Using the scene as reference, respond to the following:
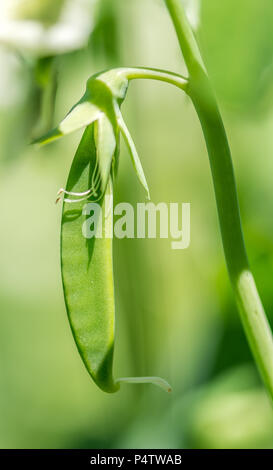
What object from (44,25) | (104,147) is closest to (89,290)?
(104,147)

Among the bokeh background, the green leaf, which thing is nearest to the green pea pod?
the green leaf

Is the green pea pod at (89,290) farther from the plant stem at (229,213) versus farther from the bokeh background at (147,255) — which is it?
the bokeh background at (147,255)

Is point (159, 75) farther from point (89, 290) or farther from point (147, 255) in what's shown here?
point (147, 255)

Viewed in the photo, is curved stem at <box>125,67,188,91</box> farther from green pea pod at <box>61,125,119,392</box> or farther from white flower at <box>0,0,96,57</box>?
white flower at <box>0,0,96,57</box>

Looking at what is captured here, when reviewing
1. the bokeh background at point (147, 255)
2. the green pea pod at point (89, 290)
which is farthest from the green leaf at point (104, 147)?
the bokeh background at point (147, 255)

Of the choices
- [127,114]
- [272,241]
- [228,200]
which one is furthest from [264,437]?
[127,114]

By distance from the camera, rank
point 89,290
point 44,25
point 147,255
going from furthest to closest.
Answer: point 147,255, point 44,25, point 89,290
